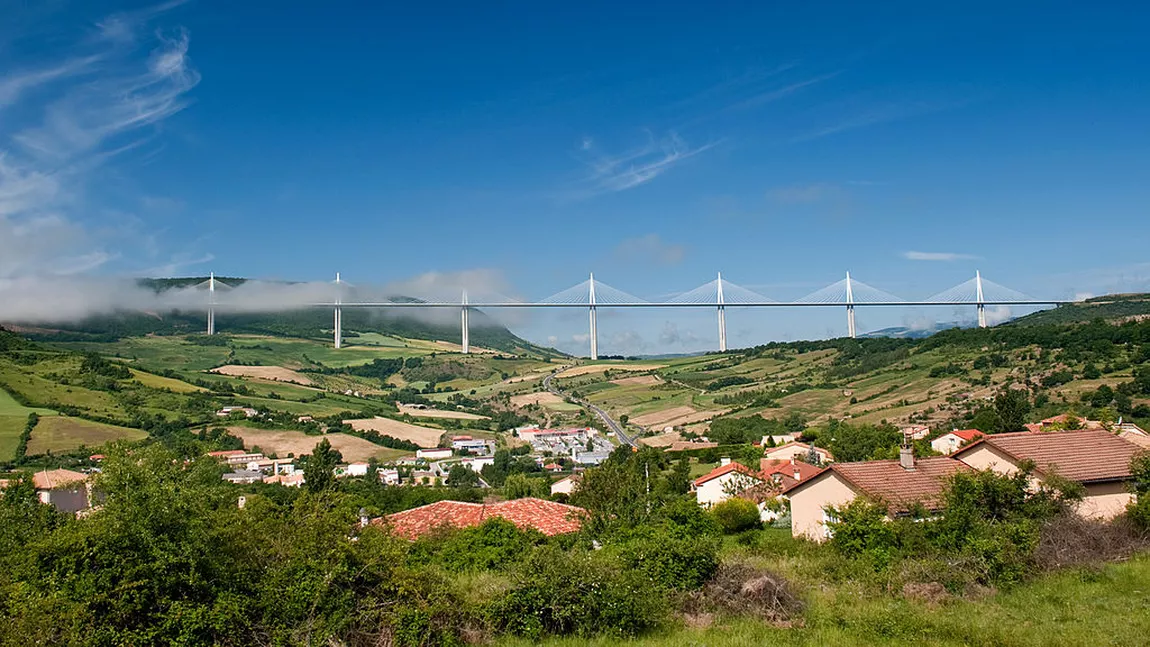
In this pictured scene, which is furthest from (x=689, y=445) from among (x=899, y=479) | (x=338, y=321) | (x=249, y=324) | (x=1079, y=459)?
(x=249, y=324)

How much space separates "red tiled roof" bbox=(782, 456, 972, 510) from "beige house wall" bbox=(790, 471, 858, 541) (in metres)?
0.16

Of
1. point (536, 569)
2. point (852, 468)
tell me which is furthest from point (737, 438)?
point (536, 569)

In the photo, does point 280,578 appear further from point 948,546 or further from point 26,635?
point 948,546

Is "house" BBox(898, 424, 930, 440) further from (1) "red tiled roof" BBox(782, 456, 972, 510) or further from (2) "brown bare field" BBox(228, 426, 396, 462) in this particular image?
(2) "brown bare field" BBox(228, 426, 396, 462)

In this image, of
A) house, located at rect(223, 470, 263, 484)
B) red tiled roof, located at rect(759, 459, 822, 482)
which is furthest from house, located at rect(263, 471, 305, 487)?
red tiled roof, located at rect(759, 459, 822, 482)

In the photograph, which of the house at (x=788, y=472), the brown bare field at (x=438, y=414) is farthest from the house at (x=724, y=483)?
the brown bare field at (x=438, y=414)

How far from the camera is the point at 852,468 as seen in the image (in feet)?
65.0

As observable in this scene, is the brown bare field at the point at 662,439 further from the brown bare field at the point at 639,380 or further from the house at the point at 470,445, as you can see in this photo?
the brown bare field at the point at 639,380

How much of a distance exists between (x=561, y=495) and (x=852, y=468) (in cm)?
1983

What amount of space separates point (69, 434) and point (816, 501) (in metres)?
56.8

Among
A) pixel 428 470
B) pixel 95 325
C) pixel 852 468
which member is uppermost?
pixel 95 325

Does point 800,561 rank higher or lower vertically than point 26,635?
lower

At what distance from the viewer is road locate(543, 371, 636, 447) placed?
225 ft

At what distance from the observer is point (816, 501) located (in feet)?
66.2
